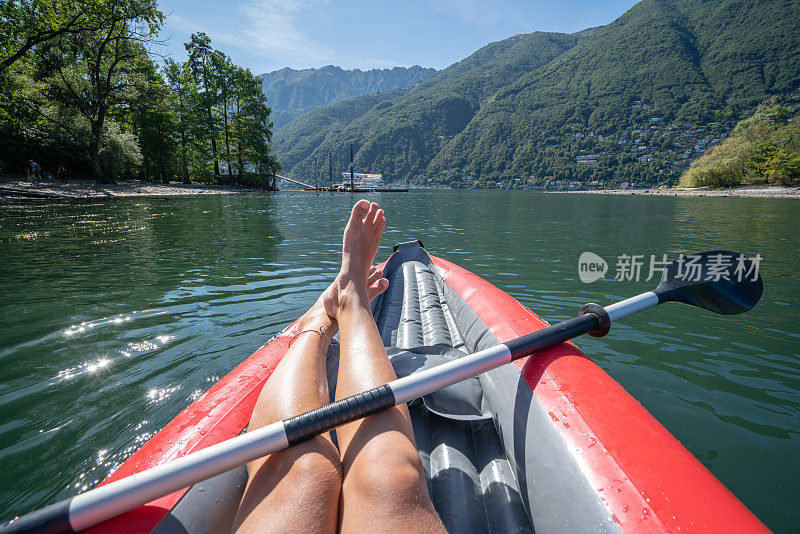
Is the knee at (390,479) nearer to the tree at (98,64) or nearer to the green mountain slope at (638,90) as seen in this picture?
the tree at (98,64)

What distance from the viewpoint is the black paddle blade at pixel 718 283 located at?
7.30ft

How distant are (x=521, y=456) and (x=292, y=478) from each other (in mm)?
871

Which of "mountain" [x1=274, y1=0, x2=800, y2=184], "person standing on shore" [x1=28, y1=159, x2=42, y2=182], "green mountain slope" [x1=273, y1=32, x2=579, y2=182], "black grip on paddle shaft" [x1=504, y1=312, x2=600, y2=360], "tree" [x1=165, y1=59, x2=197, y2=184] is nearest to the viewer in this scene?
"black grip on paddle shaft" [x1=504, y1=312, x2=600, y2=360]

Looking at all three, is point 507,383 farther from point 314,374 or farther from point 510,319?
point 314,374

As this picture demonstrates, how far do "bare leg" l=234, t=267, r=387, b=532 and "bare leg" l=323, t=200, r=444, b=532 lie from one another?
2.4 inches

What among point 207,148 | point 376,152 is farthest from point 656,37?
point 207,148

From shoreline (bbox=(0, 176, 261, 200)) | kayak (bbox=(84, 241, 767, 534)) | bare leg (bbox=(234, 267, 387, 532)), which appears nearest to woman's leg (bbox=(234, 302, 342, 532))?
bare leg (bbox=(234, 267, 387, 532))

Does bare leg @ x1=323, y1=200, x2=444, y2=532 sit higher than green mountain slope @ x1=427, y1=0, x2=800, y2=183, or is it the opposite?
green mountain slope @ x1=427, y1=0, x2=800, y2=183

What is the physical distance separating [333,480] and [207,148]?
39.2 meters

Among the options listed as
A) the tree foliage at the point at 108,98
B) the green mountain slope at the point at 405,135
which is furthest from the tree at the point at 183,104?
the green mountain slope at the point at 405,135

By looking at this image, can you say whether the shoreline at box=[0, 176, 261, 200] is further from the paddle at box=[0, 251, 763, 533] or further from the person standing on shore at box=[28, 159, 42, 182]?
the paddle at box=[0, 251, 763, 533]

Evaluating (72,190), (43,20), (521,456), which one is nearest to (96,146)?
(72,190)

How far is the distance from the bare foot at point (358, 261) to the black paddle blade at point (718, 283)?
1940 mm

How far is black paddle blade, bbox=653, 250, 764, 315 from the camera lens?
2227 mm
